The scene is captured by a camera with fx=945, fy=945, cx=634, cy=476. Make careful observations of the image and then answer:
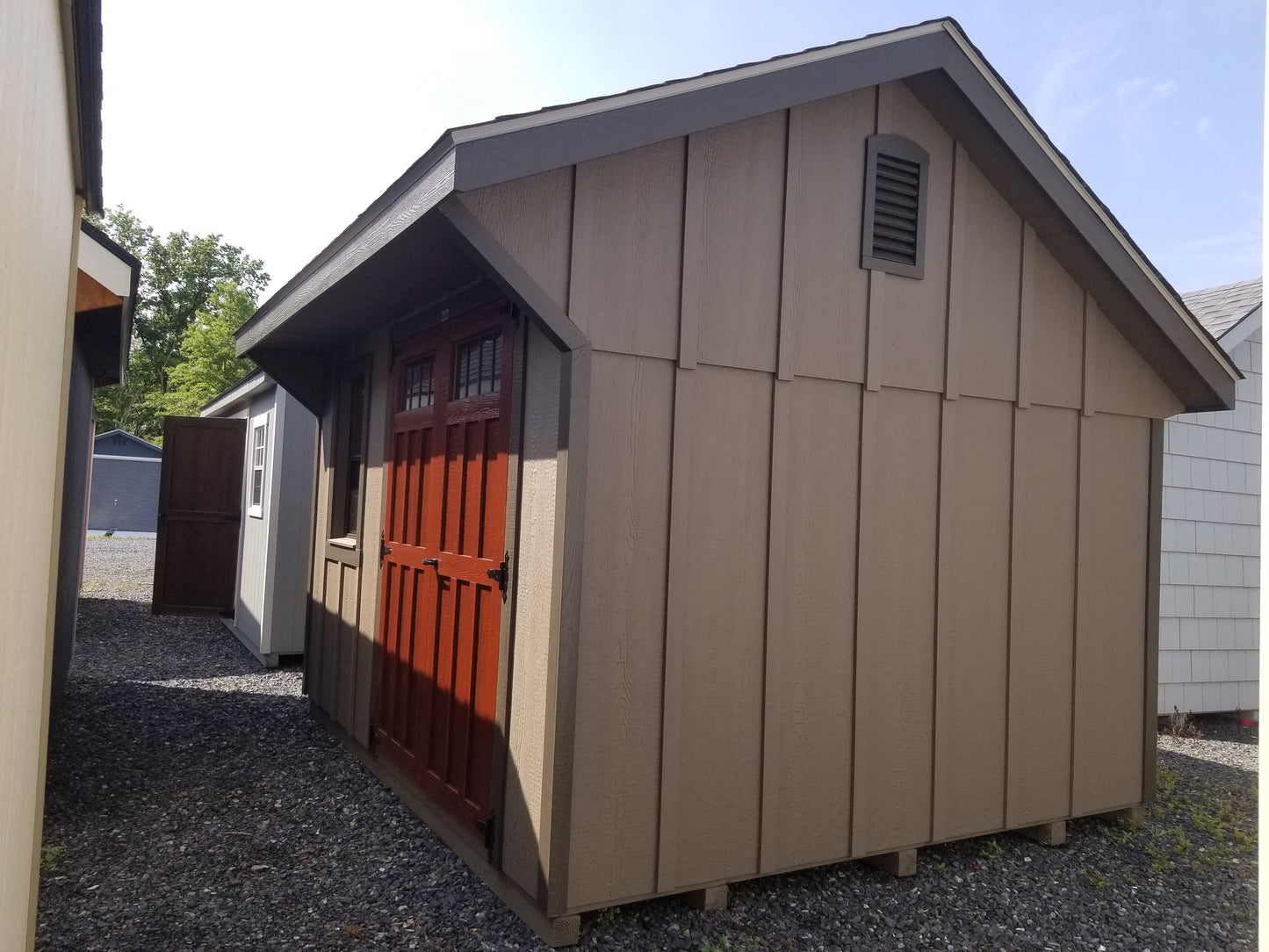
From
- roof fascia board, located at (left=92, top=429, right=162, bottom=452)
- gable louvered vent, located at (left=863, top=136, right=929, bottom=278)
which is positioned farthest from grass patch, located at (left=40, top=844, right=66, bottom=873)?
roof fascia board, located at (left=92, top=429, right=162, bottom=452)

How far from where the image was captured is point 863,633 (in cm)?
415

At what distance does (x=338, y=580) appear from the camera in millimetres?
6441

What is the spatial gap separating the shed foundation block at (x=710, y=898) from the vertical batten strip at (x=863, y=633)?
26.8 inches

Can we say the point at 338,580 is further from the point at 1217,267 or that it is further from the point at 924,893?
the point at 1217,267

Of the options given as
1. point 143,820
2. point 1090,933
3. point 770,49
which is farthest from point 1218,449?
point 143,820

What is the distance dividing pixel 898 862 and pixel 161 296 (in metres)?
45.0

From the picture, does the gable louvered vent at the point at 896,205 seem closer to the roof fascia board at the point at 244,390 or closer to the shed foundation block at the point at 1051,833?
the shed foundation block at the point at 1051,833

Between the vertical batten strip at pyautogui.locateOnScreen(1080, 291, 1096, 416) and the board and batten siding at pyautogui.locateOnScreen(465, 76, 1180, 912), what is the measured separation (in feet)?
0.06

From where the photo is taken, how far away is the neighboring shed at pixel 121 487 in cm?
2964

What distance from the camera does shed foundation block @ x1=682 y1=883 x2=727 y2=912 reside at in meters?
3.73

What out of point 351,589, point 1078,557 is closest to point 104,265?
point 351,589

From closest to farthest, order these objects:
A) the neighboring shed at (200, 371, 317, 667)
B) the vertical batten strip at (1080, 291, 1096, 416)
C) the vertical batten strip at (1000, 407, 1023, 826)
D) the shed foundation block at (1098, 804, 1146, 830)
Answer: the vertical batten strip at (1000, 407, 1023, 826) → the vertical batten strip at (1080, 291, 1096, 416) → the shed foundation block at (1098, 804, 1146, 830) → the neighboring shed at (200, 371, 317, 667)

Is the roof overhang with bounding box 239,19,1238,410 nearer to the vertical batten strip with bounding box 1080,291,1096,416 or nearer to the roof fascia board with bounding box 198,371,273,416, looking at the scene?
the vertical batten strip with bounding box 1080,291,1096,416

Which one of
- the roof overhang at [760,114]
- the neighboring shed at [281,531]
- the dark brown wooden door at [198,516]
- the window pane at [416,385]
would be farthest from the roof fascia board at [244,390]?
the roof overhang at [760,114]
